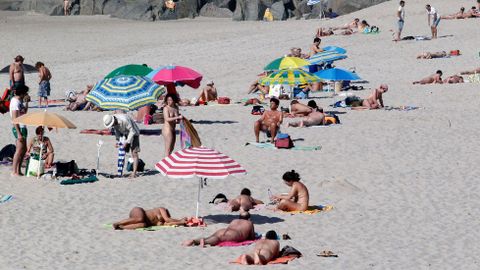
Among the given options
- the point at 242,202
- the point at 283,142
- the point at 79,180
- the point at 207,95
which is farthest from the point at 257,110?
the point at 242,202

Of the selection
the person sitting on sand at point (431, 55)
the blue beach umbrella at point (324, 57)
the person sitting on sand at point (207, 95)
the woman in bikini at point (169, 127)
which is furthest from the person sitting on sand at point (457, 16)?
the woman in bikini at point (169, 127)

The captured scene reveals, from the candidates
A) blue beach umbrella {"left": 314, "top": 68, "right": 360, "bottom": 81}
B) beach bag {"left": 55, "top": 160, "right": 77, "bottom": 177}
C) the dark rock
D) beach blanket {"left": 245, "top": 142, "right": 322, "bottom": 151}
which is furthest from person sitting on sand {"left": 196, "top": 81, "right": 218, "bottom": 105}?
the dark rock

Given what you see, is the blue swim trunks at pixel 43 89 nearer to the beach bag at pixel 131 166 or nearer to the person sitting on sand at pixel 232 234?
the beach bag at pixel 131 166

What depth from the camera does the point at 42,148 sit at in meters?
18.3

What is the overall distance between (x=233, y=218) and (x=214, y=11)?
4351 centimetres

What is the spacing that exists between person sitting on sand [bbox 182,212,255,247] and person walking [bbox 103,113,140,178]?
4.36 m

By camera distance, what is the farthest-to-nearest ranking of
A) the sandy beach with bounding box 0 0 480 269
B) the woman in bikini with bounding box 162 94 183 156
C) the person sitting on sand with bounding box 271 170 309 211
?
the woman in bikini with bounding box 162 94 183 156 → the person sitting on sand with bounding box 271 170 309 211 → the sandy beach with bounding box 0 0 480 269

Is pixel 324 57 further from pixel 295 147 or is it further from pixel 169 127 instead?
pixel 169 127

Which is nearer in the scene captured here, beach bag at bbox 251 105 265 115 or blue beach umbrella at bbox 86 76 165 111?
blue beach umbrella at bbox 86 76 165 111

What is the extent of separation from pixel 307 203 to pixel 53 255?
3833 millimetres

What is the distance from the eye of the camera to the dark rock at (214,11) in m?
58.2

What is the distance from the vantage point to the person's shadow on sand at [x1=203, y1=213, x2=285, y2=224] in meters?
15.6

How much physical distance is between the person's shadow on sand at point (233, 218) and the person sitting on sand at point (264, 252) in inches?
80.1

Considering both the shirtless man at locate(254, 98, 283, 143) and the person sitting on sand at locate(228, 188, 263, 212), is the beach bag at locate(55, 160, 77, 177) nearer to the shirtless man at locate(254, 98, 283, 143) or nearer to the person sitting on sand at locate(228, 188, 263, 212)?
the person sitting on sand at locate(228, 188, 263, 212)
